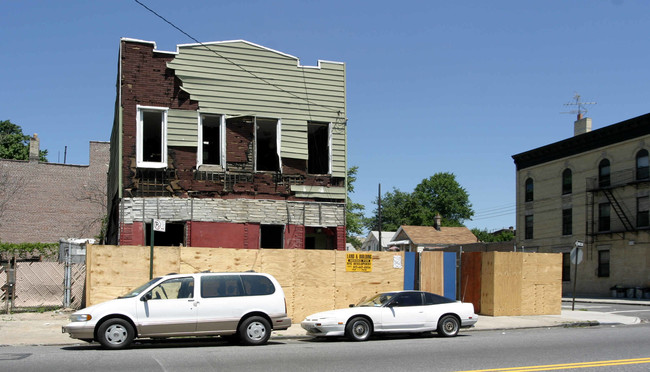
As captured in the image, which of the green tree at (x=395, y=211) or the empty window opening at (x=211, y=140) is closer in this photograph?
the empty window opening at (x=211, y=140)

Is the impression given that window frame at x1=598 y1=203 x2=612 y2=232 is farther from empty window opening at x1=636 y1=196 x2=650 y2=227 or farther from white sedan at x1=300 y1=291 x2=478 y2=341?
white sedan at x1=300 y1=291 x2=478 y2=341

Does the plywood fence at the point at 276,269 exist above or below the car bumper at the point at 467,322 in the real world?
above

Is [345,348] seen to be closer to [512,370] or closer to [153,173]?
[512,370]

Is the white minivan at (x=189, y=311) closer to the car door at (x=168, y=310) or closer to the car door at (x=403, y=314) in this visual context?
the car door at (x=168, y=310)

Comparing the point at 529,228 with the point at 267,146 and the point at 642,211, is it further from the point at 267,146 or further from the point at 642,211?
the point at 267,146

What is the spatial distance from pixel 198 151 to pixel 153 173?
1.51m

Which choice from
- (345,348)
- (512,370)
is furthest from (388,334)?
(512,370)

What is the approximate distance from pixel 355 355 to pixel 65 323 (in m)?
9.04

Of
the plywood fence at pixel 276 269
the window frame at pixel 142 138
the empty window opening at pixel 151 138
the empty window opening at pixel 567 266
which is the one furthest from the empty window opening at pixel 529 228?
the window frame at pixel 142 138

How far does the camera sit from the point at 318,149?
71.2 ft

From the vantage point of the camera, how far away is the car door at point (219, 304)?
13.7 metres

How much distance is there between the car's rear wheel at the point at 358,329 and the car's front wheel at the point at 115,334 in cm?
482

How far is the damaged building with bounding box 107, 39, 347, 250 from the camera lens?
19266 millimetres

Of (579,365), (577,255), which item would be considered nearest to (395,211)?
(577,255)
